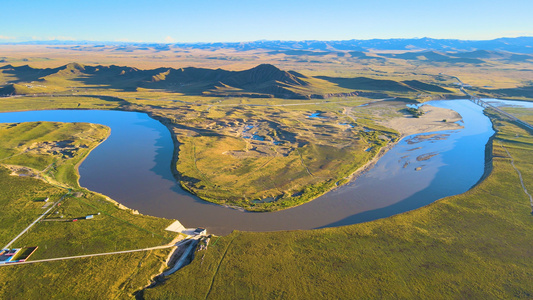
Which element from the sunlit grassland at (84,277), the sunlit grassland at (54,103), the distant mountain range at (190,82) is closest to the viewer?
the sunlit grassland at (84,277)

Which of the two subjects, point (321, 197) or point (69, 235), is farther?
point (321, 197)

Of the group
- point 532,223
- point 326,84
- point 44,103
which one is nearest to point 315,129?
point 532,223

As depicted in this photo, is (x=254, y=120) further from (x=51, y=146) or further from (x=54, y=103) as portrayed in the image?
(x=54, y=103)

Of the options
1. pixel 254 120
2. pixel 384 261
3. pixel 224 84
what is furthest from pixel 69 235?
pixel 224 84

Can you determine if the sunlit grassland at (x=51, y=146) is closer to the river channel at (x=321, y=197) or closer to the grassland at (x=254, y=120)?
the river channel at (x=321, y=197)

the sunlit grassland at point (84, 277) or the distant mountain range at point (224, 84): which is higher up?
the distant mountain range at point (224, 84)

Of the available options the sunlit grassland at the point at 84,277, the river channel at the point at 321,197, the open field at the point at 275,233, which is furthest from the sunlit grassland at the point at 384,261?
the river channel at the point at 321,197
